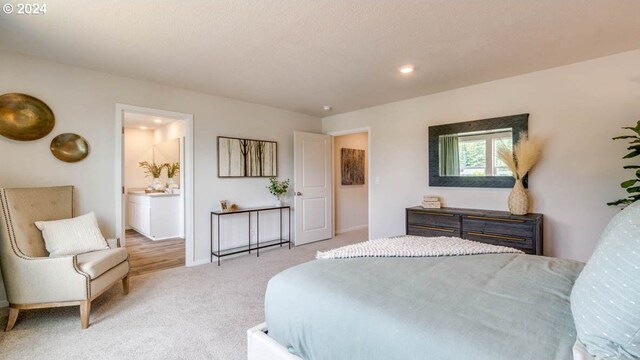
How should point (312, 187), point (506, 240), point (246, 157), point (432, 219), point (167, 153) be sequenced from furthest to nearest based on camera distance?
point (167, 153) → point (312, 187) → point (246, 157) → point (432, 219) → point (506, 240)

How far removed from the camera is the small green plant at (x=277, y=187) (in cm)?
473

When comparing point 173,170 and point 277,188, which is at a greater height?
point 173,170

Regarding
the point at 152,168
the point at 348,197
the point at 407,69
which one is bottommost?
the point at 348,197

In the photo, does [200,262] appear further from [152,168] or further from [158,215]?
[152,168]

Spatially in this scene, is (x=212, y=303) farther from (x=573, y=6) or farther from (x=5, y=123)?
(x=573, y=6)

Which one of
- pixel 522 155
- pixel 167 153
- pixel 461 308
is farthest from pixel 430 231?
pixel 167 153

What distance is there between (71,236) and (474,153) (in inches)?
172

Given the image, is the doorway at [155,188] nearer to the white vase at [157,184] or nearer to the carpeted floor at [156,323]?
the white vase at [157,184]

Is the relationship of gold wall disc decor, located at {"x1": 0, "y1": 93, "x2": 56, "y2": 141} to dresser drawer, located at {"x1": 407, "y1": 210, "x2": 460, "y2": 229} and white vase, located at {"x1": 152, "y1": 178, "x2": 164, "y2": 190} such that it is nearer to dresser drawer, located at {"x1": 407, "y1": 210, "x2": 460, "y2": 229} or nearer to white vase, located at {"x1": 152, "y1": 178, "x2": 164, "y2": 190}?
white vase, located at {"x1": 152, "y1": 178, "x2": 164, "y2": 190}

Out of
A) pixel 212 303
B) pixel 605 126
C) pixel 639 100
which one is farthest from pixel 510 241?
pixel 212 303

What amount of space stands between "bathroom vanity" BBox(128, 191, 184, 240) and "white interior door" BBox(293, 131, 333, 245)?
7.83ft

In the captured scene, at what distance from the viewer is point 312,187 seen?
17.1 feet

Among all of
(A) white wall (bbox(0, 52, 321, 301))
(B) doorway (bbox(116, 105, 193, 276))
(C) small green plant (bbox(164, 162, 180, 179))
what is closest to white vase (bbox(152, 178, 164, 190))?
(B) doorway (bbox(116, 105, 193, 276))

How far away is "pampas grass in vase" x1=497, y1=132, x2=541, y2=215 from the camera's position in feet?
10.2
